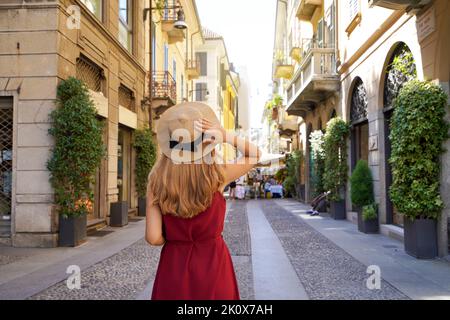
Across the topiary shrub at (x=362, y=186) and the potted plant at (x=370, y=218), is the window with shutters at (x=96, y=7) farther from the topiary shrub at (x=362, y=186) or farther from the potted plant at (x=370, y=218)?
the potted plant at (x=370, y=218)

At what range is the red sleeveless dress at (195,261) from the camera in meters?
2.14

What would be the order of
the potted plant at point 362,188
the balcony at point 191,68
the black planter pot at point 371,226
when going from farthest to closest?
the balcony at point 191,68
the potted plant at point 362,188
the black planter pot at point 371,226

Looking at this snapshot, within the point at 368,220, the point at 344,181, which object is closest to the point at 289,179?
the point at 344,181

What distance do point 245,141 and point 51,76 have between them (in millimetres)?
7333

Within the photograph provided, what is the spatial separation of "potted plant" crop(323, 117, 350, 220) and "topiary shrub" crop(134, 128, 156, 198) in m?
5.51

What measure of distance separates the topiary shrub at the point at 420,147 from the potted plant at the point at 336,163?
17.8 ft

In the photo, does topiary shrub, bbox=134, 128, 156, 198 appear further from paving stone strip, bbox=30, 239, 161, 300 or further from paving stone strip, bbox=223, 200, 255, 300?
paving stone strip, bbox=30, 239, 161, 300

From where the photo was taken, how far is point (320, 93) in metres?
16.1

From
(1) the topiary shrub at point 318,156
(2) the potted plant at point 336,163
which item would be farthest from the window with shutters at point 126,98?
(2) the potted plant at point 336,163

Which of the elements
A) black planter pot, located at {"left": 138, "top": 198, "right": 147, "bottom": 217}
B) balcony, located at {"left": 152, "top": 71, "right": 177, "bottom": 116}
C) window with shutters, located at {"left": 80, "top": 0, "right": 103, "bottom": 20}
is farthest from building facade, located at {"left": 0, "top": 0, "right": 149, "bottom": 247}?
balcony, located at {"left": 152, "top": 71, "right": 177, "bottom": 116}

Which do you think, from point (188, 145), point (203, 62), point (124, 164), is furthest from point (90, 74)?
point (203, 62)

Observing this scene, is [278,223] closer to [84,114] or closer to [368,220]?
[368,220]

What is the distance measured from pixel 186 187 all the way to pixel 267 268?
457 cm

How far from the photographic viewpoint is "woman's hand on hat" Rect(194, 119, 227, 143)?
2.08 metres
